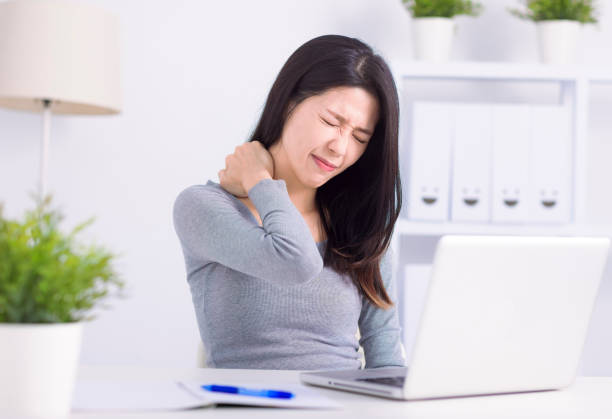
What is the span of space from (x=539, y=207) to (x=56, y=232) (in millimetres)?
1911

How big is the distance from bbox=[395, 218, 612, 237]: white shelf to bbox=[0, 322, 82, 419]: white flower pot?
1.72 meters

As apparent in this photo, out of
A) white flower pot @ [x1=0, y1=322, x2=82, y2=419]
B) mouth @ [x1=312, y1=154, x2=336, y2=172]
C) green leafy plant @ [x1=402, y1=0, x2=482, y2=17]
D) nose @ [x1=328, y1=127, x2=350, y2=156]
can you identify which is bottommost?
white flower pot @ [x1=0, y1=322, x2=82, y2=419]

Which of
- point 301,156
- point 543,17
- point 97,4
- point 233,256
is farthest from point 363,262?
point 97,4

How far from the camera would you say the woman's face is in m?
1.52

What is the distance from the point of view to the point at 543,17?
2.51 meters

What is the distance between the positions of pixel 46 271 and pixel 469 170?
6.04 ft

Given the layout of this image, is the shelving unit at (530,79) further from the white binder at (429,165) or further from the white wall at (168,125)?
the white wall at (168,125)

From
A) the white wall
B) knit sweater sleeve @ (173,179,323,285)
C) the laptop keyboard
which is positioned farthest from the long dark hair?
the white wall

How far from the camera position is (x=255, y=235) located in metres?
1.29

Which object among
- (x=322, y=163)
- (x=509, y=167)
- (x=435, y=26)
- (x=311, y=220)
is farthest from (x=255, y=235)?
(x=435, y=26)

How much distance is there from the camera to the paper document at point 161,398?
2.68ft

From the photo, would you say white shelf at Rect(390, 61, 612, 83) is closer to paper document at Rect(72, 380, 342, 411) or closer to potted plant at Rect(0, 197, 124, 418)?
paper document at Rect(72, 380, 342, 411)

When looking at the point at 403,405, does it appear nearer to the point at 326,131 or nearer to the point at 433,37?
the point at 326,131

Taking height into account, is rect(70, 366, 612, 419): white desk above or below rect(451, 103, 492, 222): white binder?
below
